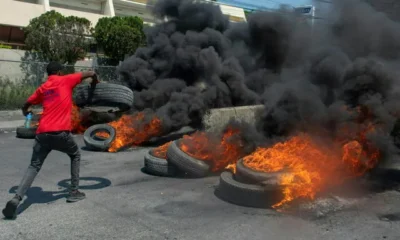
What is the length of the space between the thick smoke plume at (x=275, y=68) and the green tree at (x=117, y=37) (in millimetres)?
8965

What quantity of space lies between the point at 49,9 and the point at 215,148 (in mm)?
30121

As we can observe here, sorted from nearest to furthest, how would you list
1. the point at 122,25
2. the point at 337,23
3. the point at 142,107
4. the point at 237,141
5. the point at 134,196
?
the point at 134,196 < the point at 237,141 < the point at 337,23 < the point at 142,107 < the point at 122,25

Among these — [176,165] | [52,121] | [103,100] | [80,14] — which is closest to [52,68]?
[52,121]

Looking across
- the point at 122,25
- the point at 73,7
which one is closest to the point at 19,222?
the point at 122,25

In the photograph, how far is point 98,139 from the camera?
35.9ft

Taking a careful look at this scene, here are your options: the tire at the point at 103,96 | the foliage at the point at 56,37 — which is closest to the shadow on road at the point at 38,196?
the tire at the point at 103,96

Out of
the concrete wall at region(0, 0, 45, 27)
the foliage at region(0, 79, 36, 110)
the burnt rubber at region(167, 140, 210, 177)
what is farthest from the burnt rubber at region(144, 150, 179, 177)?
the concrete wall at region(0, 0, 45, 27)

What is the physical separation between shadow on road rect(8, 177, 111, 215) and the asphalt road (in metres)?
0.01

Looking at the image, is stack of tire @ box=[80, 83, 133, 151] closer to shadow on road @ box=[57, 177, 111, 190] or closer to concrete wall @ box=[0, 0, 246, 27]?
shadow on road @ box=[57, 177, 111, 190]

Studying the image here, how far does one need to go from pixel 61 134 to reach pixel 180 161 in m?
2.53

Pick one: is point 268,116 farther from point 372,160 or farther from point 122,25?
point 122,25

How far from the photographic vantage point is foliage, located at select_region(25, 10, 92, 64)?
2194 centimetres

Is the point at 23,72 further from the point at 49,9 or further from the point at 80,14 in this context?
the point at 80,14

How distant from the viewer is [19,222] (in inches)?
207
